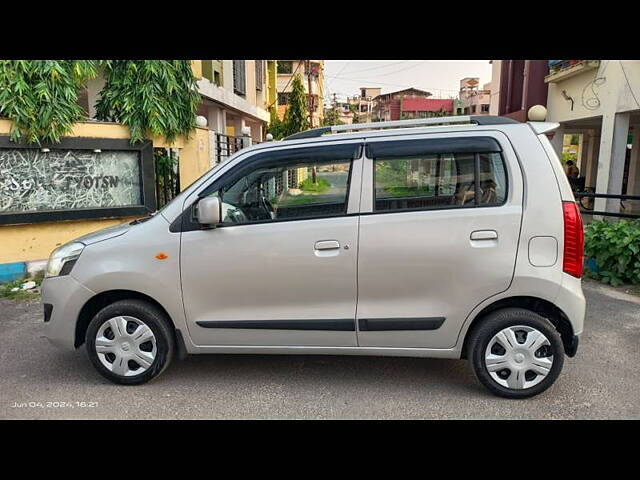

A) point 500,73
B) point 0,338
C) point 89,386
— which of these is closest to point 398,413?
point 89,386

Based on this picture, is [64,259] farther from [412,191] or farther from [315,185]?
[412,191]

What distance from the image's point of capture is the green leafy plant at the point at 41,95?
5.83 m

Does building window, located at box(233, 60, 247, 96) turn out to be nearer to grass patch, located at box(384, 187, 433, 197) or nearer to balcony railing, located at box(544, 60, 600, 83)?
balcony railing, located at box(544, 60, 600, 83)

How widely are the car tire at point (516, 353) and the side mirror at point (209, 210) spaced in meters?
2.04

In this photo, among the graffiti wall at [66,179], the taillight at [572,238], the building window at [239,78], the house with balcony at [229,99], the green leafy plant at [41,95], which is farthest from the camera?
the building window at [239,78]

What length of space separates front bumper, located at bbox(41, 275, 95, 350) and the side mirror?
3.54 ft

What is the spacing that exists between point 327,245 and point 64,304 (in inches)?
81.6

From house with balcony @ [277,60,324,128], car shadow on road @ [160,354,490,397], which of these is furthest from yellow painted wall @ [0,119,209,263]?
house with balcony @ [277,60,324,128]

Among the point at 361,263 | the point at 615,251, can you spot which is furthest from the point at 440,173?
the point at 615,251

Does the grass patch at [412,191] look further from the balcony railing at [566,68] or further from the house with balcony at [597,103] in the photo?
the balcony railing at [566,68]

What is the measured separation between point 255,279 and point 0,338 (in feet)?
10.3

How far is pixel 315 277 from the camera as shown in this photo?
10.7ft

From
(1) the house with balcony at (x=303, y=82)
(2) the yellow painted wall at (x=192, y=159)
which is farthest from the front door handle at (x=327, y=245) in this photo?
(1) the house with balcony at (x=303, y=82)

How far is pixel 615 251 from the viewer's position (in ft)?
20.0
